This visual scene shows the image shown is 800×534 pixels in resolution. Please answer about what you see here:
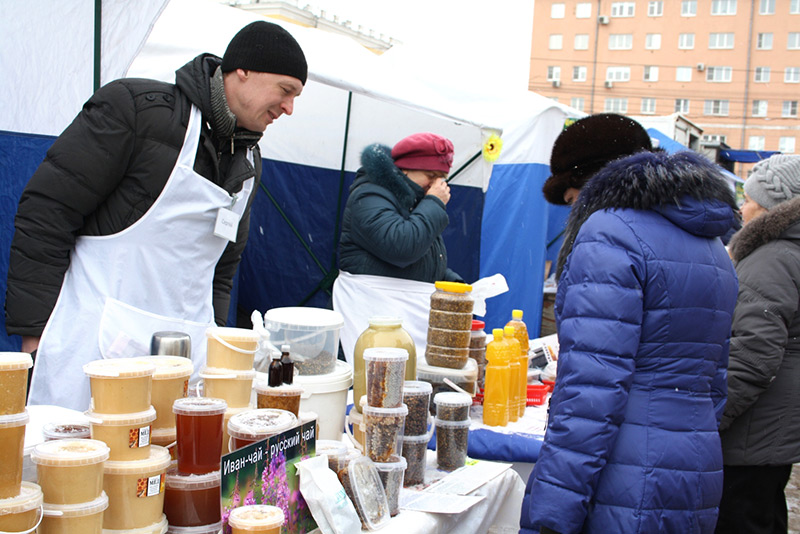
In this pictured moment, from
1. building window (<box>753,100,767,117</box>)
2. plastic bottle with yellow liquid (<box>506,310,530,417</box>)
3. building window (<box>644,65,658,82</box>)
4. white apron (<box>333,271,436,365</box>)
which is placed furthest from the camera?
building window (<box>644,65,658,82</box>)

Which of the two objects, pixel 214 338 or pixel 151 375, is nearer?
pixel 151 375

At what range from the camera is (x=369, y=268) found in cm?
370

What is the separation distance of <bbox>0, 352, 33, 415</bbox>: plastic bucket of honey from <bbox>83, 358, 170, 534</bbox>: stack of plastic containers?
14cm

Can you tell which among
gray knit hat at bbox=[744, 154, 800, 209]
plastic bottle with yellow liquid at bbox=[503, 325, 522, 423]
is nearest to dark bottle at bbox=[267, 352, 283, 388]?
plastic bottle with yellow liquid at bbox=[503, 325, 522, 423]

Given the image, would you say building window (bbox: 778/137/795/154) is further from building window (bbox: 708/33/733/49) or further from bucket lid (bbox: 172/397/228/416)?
bucket lid (bbox: 172/397/228/416)

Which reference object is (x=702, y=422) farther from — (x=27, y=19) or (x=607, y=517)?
(x=27, y=19)

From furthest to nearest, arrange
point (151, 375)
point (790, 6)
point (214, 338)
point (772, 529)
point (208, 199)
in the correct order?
point (790, 6) → point (772, 529) → point (208, 199) → point (214, 338) → point (151, 375)

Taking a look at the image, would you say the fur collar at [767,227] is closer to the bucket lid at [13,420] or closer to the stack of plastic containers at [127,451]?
the stack of plastic containers at [127,451]

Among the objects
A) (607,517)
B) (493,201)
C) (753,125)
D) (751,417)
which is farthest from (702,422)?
(753,125)

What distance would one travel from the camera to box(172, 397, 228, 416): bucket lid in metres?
1.33

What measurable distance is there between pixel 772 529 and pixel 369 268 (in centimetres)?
220

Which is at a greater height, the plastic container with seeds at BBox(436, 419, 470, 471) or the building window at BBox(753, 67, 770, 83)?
the building window at BBox(753, 67, 770, 83)

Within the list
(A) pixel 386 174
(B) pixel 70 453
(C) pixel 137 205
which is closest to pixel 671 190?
(B) pixel 70 453

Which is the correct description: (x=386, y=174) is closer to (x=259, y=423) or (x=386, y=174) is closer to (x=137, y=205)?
(x=137, y=205)
